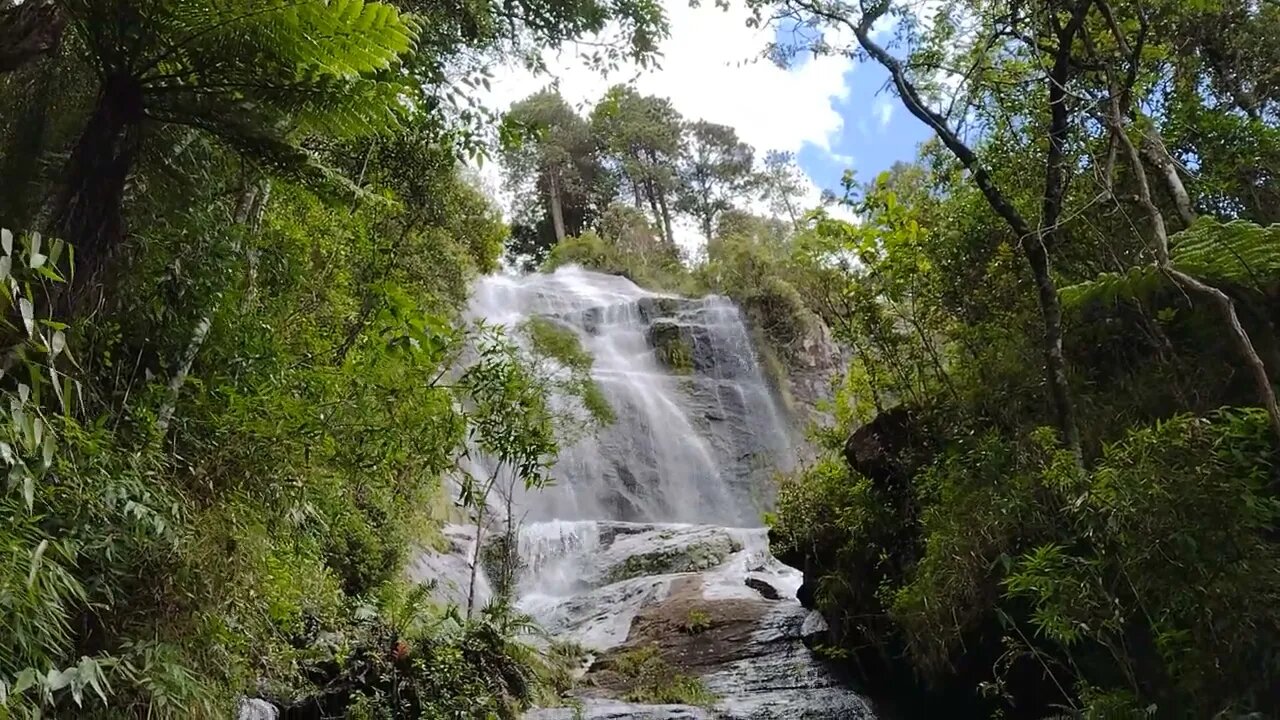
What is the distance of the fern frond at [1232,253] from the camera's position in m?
3.08

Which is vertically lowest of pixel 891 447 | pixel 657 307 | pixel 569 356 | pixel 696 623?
pixel 696 623

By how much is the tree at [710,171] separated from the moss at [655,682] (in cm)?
2142

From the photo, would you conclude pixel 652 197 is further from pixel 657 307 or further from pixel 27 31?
pixel 27 31

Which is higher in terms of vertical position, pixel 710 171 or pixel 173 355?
pixel 710 171

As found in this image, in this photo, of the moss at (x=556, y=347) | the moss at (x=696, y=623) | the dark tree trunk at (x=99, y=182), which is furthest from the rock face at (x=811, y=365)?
the dark tree trunk at (x=99, y=182)

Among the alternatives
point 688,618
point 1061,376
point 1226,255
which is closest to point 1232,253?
point 1226,255

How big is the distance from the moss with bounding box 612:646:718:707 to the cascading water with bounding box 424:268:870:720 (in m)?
0.16

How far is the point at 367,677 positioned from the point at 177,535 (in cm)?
331

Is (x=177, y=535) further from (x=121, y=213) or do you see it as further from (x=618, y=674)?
(x=618, y=674)

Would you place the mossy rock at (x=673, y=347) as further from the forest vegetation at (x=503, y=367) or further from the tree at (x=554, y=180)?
the forest vegetation at (x=503, y=367)

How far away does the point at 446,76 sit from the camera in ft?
20.8

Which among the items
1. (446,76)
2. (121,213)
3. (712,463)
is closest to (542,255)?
(712,463)

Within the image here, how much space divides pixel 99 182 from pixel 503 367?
222 cm

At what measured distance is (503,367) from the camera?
177 inches
